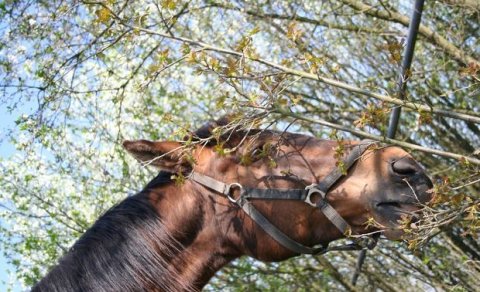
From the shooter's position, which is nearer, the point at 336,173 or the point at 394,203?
the point at 394,203

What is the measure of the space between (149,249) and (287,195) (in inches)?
33.2

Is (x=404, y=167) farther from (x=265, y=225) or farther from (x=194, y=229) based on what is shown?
(x=194, y=229)

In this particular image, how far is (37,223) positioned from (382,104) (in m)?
7.50

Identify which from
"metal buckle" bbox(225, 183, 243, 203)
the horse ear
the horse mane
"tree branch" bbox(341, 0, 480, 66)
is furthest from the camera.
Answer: "tree branch" bbox(341, 0, 480, 66)

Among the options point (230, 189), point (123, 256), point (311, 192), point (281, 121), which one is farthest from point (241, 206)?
point (281, 121)

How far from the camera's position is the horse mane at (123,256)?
360 cm

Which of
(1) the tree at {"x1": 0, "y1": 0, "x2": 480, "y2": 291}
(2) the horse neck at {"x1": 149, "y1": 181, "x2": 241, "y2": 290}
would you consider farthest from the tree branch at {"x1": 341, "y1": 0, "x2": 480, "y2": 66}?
(2) the horse neck at {"x1": 149, "y1": 181, "x2": 241, "y2": 290}

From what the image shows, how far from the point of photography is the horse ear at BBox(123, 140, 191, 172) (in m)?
3.91

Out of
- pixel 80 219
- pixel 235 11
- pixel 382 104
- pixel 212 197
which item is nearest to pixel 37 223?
pixel 80 219

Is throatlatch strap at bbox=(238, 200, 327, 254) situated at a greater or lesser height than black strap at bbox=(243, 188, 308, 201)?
lesser

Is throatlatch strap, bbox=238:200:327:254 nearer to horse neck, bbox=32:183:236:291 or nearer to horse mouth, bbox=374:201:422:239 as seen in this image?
horse neck, bbox=32:183:236:291

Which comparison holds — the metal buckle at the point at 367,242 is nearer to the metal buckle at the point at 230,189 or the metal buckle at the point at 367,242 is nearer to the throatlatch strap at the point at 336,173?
the throatlatch strap at the point at 336,173

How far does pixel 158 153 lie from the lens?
394 cm

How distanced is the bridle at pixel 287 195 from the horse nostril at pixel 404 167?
0.21m
